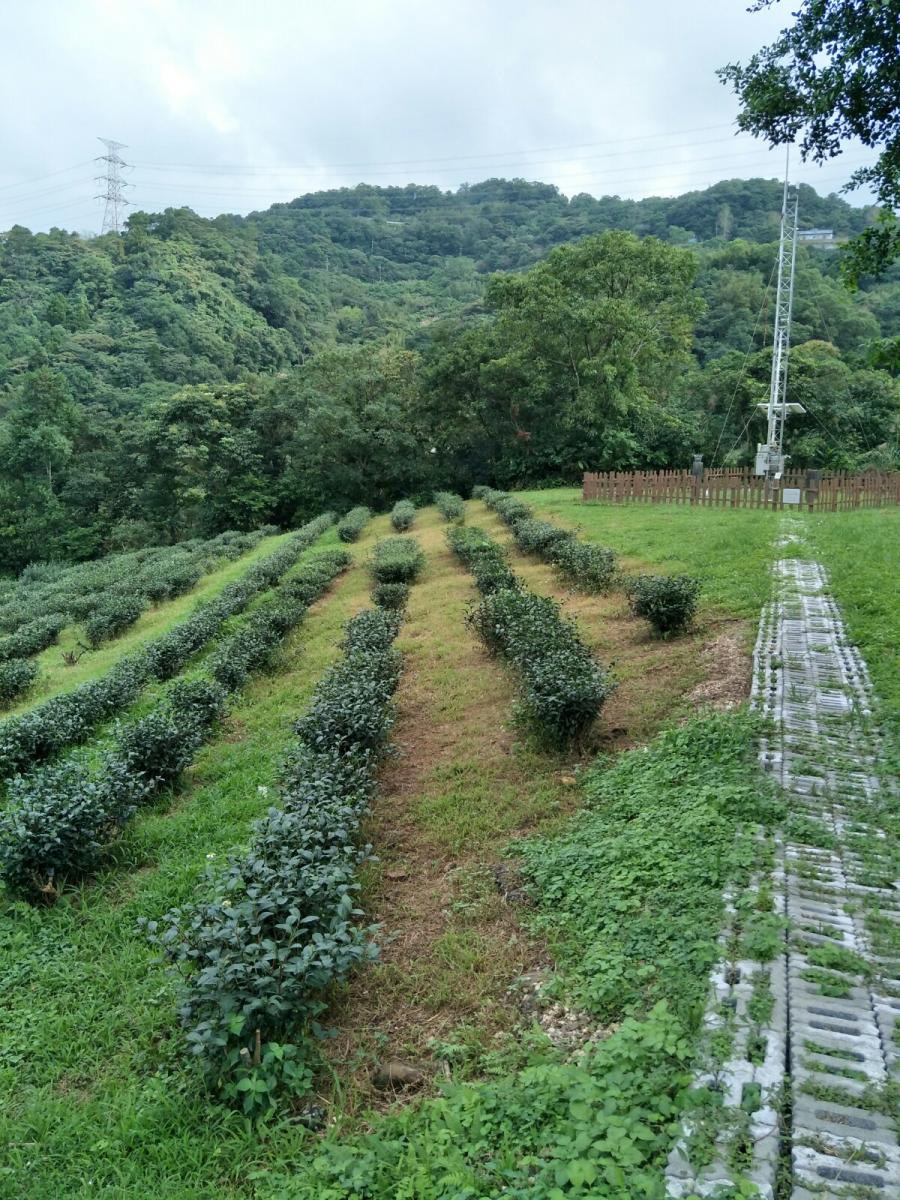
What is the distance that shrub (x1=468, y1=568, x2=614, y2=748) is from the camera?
20.0 ft

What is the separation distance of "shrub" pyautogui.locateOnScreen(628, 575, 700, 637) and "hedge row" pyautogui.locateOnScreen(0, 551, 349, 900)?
4868 mm

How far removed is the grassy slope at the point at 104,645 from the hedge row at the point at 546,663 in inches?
269

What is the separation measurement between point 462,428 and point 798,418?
13565mm

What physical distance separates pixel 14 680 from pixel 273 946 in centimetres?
1065

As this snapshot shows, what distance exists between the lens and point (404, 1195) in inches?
96.8

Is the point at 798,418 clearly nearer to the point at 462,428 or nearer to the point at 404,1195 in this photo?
the point at 462,428

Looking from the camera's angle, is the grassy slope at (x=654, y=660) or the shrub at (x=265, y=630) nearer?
the grassy slope at (x=654, y=660)

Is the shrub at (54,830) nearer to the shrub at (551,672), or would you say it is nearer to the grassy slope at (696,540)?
the shrub at (551,672)

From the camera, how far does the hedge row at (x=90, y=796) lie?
502cm

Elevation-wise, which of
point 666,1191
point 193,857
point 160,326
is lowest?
point 193,857

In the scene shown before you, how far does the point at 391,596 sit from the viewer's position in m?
12.9

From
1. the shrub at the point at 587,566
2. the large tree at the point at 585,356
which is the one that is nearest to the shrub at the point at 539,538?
the shrub at the point at 587,566

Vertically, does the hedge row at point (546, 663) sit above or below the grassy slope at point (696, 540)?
→ below

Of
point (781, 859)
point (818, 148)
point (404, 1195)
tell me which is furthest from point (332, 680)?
point (818, 148)
